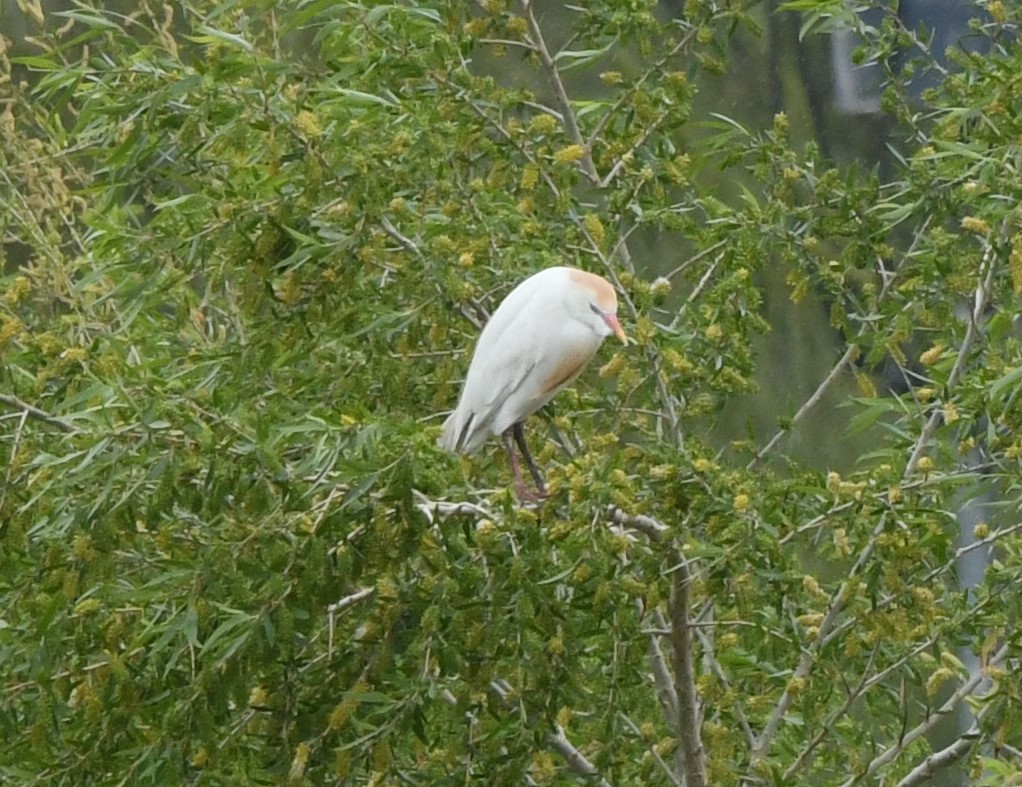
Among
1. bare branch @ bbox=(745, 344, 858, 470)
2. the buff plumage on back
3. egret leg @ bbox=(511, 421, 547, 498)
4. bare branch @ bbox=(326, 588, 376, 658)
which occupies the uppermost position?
the buff plumage on back

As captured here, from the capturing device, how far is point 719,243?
2596mm

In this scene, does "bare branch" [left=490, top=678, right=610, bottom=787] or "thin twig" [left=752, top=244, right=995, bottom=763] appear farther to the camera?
"bare branch" [left=490, top=678, right=610, bottom=787]

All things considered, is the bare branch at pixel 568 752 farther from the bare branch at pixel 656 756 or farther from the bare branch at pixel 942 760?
the bare branch at pixel 942 760

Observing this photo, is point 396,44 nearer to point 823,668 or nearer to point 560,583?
point 560,583

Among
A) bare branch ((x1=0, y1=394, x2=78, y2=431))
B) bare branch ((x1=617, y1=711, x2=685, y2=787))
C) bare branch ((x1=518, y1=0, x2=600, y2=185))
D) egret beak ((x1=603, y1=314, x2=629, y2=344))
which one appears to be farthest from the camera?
bare branch ((x1=518, y1=0, x2=600, y2=185))

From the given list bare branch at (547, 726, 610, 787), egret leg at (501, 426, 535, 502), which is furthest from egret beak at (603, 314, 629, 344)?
bare branch at (547, 726, 610, 787)

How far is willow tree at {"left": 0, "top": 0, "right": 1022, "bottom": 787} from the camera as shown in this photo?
6.15 ft

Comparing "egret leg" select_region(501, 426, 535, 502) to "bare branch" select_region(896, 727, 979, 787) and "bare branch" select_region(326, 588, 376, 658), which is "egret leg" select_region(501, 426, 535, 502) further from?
"bare branch" select_region(896, 727, 979, 787)

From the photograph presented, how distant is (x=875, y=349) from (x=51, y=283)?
5.12ft

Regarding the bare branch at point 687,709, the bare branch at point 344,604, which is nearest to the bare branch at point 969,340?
the bare branch at point 687,709

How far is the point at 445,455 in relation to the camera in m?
1.83

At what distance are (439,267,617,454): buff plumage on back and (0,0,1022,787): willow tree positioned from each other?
0.06m

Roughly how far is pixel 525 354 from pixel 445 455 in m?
0.43

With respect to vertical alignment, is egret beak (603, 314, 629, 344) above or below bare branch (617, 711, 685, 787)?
above
